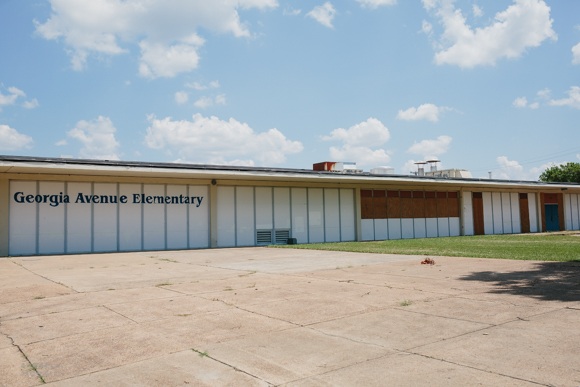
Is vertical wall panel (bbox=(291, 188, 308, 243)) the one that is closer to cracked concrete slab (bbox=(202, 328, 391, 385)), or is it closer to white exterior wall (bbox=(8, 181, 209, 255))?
white exterior wall (bbox=(8, 181, 209, 255))

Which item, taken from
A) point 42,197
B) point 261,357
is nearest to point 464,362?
point 261,357

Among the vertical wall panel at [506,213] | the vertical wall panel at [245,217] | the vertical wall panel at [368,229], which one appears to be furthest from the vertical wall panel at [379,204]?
the vertical wall panel at [506,213]

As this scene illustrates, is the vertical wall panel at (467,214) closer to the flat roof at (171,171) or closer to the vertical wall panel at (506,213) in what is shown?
the vertical wall panel at (506,213)

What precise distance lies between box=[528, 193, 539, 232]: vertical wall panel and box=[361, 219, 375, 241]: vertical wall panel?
16732mm

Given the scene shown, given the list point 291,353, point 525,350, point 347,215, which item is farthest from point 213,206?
point 525,350

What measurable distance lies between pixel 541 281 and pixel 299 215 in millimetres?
18800

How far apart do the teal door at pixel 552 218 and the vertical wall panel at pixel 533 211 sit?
1495mm

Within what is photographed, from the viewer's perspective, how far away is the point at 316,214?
2875 centimetres

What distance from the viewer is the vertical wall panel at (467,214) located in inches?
1393

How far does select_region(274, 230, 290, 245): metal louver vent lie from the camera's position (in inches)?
1072

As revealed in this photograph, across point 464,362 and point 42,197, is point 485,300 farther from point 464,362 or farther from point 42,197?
point 42,197

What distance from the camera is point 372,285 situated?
32.3 ft

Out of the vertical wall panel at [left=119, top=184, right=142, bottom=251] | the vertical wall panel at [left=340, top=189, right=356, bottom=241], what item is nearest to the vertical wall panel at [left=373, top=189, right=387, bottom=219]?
the vertical wall panel at [left=340, top=189, right=356, bottom=241]

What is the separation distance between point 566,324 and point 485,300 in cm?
179
